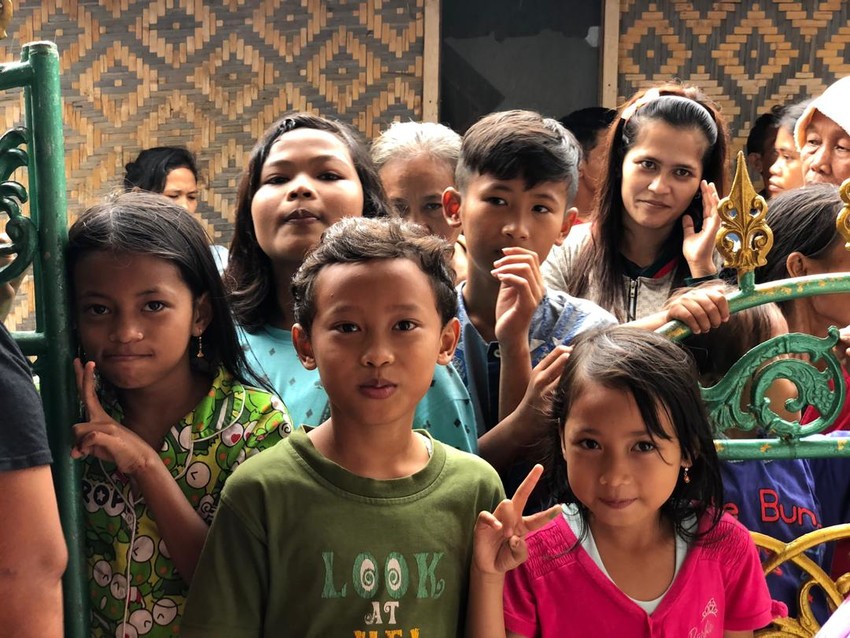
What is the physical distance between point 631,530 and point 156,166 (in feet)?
9.51

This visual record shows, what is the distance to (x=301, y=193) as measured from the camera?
198 cm

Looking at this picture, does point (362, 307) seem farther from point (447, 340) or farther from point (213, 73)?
point (213, 73)

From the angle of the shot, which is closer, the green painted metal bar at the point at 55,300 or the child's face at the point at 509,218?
the green painted metal bar at the point at 55,300

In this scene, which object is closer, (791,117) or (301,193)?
(301,193)

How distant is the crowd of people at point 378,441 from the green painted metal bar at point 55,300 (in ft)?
0.14

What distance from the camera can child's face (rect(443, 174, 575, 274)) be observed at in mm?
2068

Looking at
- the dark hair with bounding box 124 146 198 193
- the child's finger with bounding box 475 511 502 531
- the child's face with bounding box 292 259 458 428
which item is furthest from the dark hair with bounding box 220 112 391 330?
the dark hair with bounding box 124 146 198 193

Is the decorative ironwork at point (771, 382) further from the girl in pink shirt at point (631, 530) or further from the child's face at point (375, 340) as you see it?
the child's face at point (375, 340)

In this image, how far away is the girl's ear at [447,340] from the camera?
170cm

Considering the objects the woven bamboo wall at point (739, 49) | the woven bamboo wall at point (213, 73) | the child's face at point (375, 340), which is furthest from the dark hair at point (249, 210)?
the woven bamboo wall at point (739, 49)

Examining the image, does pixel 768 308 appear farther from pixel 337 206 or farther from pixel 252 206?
pixel 252 206

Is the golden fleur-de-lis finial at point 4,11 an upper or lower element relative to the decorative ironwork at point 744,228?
upper

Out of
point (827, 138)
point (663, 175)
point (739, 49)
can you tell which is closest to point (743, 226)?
point (663, 175)

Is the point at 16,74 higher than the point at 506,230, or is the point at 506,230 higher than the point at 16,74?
the point at 16,74
